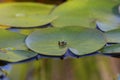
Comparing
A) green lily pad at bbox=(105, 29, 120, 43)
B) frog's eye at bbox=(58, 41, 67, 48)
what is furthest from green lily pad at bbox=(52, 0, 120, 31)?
frog's eye at bbox=(58, 41, 67, 48)

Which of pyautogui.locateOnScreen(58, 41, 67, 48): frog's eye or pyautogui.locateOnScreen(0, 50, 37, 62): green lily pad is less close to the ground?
pyautogui.locateOnScreen(58, 41, 67, 48): frog's eye

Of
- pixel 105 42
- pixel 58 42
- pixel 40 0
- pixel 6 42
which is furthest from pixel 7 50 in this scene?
pixel 40 0

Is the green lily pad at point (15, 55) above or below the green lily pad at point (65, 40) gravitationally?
below

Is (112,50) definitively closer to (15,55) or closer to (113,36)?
(113,36)

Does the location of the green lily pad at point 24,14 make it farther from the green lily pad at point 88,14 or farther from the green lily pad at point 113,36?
the green lily pad at point 113,36

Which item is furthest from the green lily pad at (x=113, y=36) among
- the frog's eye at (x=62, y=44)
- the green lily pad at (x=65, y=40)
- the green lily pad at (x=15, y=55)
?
the green lily pad at (x=15, y=55)

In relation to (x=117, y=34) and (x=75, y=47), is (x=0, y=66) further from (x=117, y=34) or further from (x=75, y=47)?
(x=117, y=34)

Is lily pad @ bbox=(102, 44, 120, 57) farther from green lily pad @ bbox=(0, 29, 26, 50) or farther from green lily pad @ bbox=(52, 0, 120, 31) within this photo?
green lily pad @ bbox=(0, 29, 26, 50)
